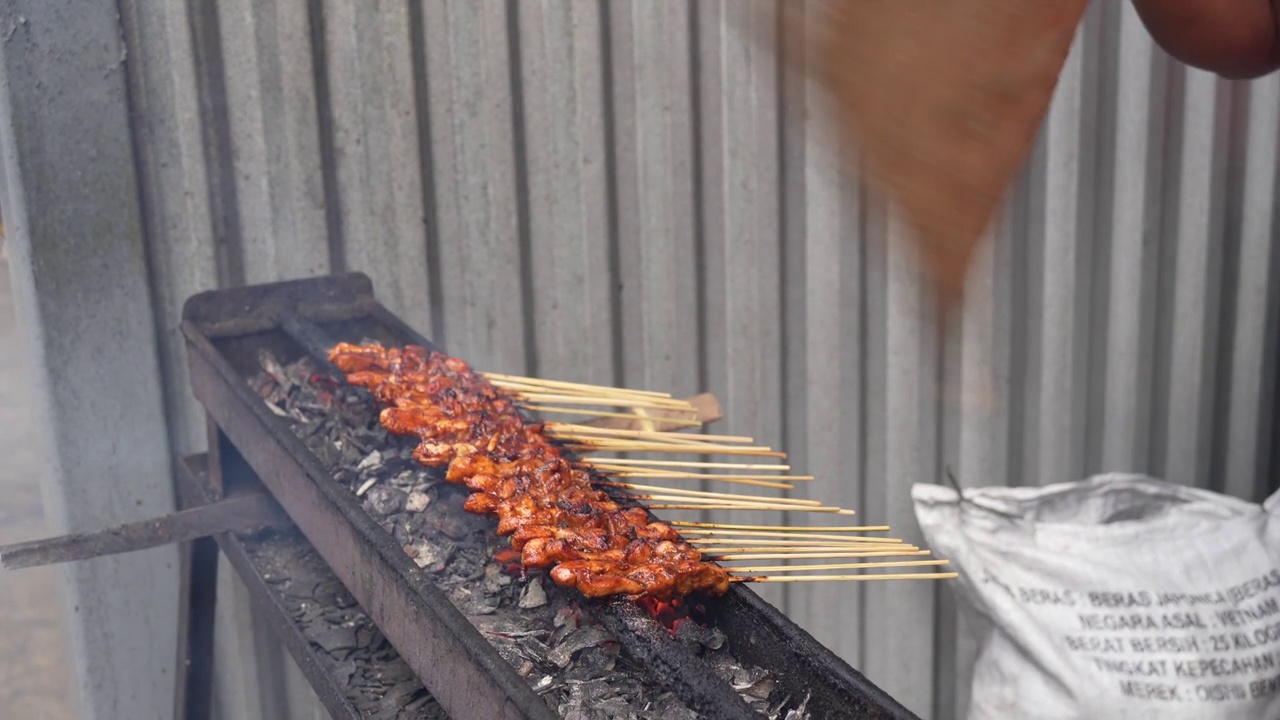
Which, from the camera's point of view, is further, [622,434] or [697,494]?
[622,434]

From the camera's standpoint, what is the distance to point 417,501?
2.45 m

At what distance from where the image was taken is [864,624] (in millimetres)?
5074

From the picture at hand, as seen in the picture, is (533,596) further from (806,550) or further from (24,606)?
(24,606)

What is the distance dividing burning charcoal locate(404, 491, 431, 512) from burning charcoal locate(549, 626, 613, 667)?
24.5 inches

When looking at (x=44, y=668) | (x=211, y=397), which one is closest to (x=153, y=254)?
(x=211, y=397)

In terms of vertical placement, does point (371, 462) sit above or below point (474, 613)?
above

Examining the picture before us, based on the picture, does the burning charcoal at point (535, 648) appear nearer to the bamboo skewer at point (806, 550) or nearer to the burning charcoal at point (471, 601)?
the burning charcoal at point (471, 601)

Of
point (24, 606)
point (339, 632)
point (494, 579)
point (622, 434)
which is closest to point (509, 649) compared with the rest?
point (494, 579)

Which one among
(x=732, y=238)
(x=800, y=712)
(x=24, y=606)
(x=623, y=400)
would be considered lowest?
(x=24, y=606)

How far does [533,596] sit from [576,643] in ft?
0.64

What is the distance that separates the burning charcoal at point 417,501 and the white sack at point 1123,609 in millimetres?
2671

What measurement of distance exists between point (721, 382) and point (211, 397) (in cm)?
224

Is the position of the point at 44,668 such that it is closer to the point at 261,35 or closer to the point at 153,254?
the point at 153,254

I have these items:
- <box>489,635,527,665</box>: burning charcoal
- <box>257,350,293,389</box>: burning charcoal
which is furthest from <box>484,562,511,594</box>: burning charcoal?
<box>257,350,293,389</box>: burning charcoal
